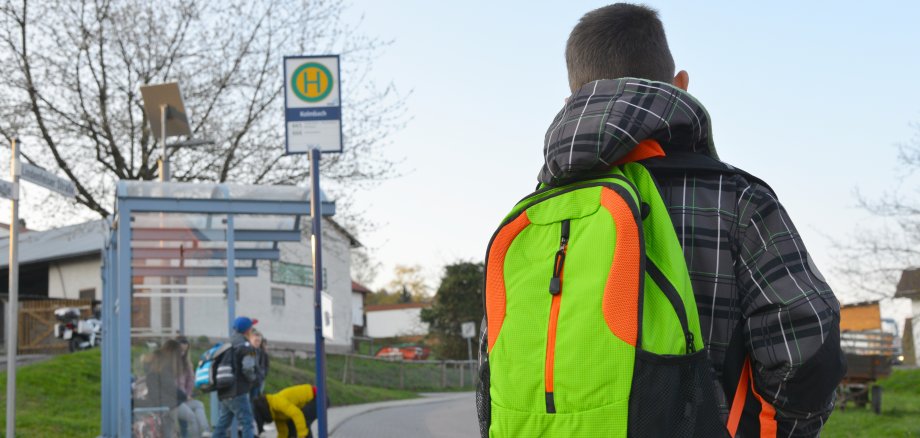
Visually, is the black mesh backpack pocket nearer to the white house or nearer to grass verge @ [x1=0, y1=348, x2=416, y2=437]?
grass verge @ [x1=0, y1=348, x2=416, y2=437]

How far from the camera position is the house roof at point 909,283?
23.8 m

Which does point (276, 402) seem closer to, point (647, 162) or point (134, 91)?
point (647, 162)

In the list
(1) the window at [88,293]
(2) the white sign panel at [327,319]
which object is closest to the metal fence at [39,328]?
(1) the window at [88,293]

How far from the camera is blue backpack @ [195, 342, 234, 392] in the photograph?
11398mm

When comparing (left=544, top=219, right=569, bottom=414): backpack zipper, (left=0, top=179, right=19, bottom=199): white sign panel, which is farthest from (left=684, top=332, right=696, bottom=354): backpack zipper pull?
(left=0, top=179, right=19, bottom=199): white sign panel

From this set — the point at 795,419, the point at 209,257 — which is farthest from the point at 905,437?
the point at 795,419

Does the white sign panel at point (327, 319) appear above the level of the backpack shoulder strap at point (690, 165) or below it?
below

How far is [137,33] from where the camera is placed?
22.3 m

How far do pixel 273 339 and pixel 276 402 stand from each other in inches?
1479

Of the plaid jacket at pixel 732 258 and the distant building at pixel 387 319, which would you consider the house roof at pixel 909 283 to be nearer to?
the plaid jacket at pixel 732 258

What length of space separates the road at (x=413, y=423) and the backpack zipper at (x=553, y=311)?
14.4 metres

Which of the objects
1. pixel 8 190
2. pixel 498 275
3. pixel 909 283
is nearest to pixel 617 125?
pixel 498 275

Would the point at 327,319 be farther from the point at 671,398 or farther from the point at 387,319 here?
the point at 387,319

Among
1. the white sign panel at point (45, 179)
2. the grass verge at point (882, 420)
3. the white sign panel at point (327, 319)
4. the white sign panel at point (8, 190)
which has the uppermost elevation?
the white sign panel at point (45, 179)
